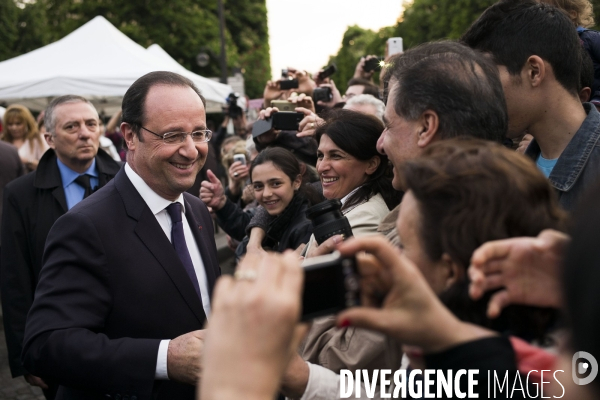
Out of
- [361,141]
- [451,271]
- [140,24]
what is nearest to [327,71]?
[361,141]

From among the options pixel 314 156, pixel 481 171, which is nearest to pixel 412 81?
pixel 481 171

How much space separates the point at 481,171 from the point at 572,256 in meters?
0.58

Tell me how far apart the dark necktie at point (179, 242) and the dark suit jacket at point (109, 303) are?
0.11 meters

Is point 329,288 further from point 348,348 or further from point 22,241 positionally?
point 22,241

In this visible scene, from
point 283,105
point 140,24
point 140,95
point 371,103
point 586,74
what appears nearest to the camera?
point 140,95

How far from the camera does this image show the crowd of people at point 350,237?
1023 millimetres

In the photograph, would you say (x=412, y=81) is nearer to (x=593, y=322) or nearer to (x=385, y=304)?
(x=385, y=304)

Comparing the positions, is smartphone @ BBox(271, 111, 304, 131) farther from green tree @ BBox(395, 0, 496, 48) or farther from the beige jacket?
green tree @ BBox(395, 0, 496, 48)

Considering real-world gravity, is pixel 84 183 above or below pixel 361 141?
below

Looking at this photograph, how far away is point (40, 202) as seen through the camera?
14.2 ft

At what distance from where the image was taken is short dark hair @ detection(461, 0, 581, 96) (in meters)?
2.54

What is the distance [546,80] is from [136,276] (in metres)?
1.85

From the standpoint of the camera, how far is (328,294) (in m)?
1.20

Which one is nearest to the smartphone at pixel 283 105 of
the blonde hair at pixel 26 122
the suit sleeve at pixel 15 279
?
the suit sleeve at pixel 15 279
